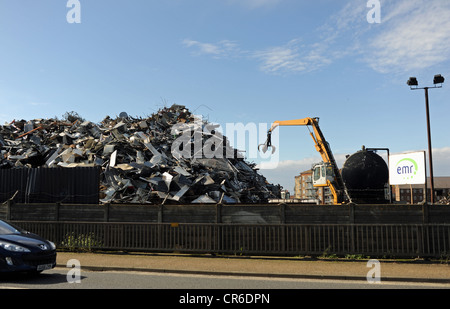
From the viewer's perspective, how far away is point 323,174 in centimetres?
2461

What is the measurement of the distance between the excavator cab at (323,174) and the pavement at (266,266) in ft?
40.4

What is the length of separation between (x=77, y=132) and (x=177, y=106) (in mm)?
8823

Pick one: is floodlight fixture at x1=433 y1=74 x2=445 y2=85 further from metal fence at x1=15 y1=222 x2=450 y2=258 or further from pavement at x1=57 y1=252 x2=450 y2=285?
pavement at x1=57 y1=252 x2=450 y2=285

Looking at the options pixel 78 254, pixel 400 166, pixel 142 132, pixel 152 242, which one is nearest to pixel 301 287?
pixel 152 242

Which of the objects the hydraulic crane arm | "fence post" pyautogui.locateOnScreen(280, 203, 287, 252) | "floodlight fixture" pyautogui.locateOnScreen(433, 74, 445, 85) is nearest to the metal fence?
"fence post" pyautogui.locateOnScreen(280, 203, 287, 252)

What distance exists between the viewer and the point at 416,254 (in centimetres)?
1211

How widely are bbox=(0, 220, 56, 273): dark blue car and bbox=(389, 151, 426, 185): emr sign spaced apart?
13.5 m

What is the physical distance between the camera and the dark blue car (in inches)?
353

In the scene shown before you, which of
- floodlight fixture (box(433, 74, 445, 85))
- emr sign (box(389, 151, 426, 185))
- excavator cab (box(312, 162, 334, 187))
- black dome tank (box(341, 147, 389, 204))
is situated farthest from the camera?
floodlight fixture (box(433, 74, 445, 85))

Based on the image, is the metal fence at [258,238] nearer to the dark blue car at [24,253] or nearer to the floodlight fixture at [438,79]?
the dark blue car at [24,253]

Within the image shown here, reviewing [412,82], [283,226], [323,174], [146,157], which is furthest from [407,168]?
[146,157]

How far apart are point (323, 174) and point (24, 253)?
18.8 meters

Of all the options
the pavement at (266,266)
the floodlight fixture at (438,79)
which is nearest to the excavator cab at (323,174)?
the floodlight fixture at (438,79)

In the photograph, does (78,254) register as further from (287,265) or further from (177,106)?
(177,106)
